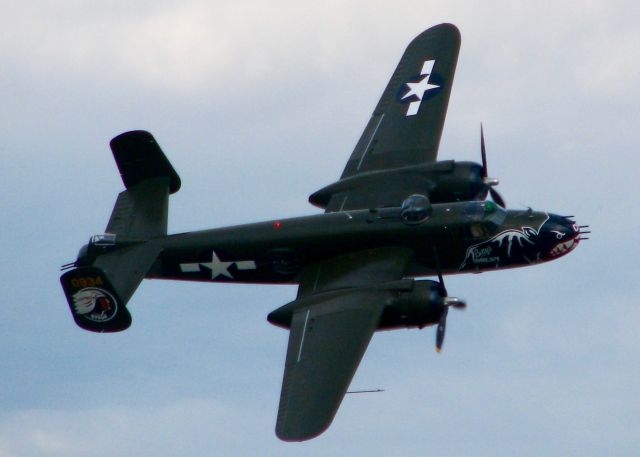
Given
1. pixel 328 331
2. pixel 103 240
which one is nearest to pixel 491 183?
pixel 328 331

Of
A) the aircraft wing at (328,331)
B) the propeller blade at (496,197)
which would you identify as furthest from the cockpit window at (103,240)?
the propeller blade at (496,197)

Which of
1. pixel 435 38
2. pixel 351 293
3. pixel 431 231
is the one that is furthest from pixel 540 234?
pixel 435 38

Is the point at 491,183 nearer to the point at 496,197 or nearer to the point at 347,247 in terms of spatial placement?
the point at 496,197

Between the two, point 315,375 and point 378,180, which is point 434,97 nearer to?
point 378,180

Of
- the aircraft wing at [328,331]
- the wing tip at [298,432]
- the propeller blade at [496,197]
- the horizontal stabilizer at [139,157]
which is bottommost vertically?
the wing tip at [298,432]

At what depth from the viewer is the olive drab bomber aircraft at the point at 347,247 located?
4428 centimetres

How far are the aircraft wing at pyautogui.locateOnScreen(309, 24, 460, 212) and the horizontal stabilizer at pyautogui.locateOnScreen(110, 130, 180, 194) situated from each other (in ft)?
17.6

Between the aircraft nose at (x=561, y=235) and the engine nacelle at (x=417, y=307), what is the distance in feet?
17.0

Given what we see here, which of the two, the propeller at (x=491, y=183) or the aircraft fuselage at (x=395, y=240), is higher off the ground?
the propeller at (x=491, y=183)

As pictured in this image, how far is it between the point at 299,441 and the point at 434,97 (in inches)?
651

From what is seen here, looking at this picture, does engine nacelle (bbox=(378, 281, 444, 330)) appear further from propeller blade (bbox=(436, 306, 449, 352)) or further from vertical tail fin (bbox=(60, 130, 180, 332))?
vertical tail fin (bbox=(60, 130, 180, 332))

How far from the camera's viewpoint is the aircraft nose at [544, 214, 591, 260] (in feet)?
156

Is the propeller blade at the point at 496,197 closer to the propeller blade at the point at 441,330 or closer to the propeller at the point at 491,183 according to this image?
the propeller at the point at 491,183

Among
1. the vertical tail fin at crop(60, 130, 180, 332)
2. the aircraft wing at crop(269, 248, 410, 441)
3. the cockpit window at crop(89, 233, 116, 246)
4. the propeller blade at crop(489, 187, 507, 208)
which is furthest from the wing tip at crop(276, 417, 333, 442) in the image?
the propeller blade at crop(489, 187, 507, 208)
